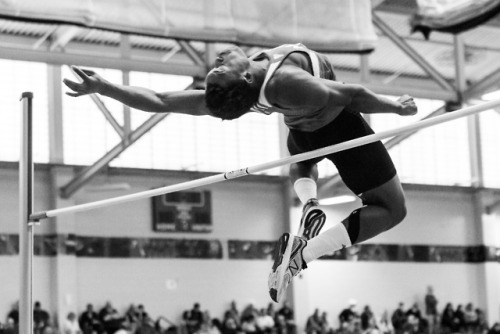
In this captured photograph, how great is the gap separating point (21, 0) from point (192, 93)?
710 centimetres

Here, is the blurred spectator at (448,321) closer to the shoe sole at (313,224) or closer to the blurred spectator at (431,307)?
the blurred spectator at (431,307)

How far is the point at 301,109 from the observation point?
4.86 m

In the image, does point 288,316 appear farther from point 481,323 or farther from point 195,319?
point 481,323

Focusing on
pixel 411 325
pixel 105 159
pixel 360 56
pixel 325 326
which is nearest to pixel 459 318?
pixel 411 325

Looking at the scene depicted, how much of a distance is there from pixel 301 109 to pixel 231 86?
37cm

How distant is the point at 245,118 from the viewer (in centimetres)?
2348

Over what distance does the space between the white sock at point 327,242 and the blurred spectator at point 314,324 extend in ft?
59.3

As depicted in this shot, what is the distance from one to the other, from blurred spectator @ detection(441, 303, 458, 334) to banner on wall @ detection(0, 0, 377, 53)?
14.2m

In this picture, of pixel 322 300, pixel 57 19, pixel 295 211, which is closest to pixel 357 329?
pixel 322 300

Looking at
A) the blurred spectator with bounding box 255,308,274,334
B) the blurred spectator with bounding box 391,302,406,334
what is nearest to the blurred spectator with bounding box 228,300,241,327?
the blurred spectator with bounding box 255,308,274,334

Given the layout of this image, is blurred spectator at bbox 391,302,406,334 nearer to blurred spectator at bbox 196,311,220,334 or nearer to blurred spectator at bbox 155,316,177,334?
blurred spectator at bbox 196,311,220,334

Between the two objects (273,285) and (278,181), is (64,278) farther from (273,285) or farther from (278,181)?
(273,285)

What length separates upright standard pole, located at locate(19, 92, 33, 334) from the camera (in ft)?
20.0

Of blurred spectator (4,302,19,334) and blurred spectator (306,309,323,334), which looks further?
blurred spectator (306,309,323,334)
